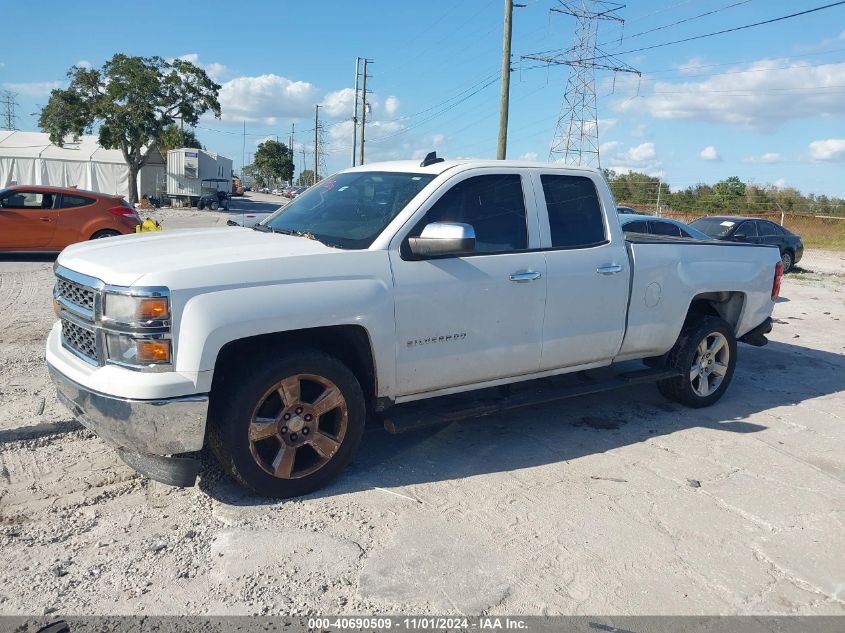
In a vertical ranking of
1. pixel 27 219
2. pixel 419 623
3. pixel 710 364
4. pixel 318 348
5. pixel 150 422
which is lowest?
pixel 419 623

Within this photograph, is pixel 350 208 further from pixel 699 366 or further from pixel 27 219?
pixel 27 219

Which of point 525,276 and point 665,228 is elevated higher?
point 665,228

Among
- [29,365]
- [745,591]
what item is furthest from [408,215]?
[29,365]

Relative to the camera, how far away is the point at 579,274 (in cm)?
497

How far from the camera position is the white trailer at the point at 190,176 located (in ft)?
144

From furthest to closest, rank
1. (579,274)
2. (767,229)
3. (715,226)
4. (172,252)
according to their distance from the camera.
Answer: (767,229) → (715,226) → (579,274) → (172,252)

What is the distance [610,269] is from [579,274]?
317 millimetres

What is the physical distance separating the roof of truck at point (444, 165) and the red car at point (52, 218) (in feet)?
36.3

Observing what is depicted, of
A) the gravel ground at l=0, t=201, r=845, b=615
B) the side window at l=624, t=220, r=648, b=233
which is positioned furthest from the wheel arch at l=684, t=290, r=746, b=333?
the side window at l=624, t=220, r=648, b=233

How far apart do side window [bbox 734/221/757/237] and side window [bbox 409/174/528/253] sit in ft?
43.6

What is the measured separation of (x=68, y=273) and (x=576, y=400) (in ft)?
13.9

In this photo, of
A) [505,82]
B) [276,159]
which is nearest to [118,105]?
[505,82]

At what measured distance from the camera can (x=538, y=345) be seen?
15.9 ft

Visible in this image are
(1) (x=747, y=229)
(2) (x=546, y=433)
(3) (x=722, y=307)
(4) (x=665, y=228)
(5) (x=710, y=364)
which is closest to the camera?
(2) (x=546, y=433)
